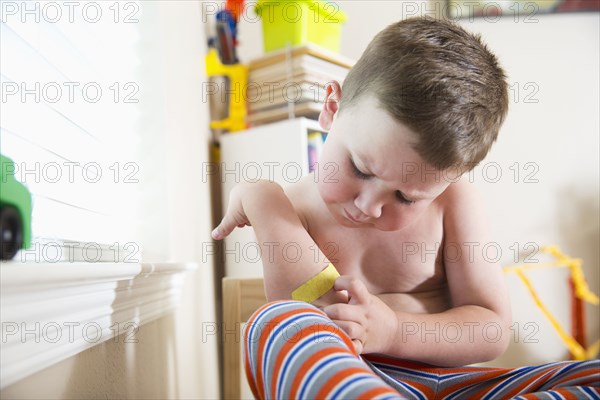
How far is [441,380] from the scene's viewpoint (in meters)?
0.56

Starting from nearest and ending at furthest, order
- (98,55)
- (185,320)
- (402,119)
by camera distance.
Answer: (402,119) < (98,55) < (185,320)

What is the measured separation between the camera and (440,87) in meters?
0.51

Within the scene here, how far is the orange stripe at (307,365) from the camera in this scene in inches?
13.9

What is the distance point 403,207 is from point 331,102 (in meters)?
0.17

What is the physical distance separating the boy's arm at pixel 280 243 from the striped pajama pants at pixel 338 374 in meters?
0.11

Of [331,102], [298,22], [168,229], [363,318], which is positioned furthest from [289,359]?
[298,22]

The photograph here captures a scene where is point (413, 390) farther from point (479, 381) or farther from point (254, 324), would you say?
point (254, 324)

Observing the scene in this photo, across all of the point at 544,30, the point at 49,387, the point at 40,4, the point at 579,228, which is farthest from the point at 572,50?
the point at 49,387

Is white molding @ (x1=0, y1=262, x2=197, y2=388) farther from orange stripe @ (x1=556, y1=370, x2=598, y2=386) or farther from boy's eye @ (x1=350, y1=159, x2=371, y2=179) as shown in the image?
orange stripe @ (x1=556, y1=370, x2=598, y2=386)

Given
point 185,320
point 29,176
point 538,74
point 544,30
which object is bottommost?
point 185,320

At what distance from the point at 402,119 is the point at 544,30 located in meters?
1.47

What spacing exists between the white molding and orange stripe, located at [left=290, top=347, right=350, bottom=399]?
0.18m

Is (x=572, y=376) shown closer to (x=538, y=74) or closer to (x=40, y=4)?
(x=40, y=4)

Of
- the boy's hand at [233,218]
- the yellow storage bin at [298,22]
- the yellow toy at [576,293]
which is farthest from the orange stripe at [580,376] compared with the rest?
the yellow toy at [576,293]
